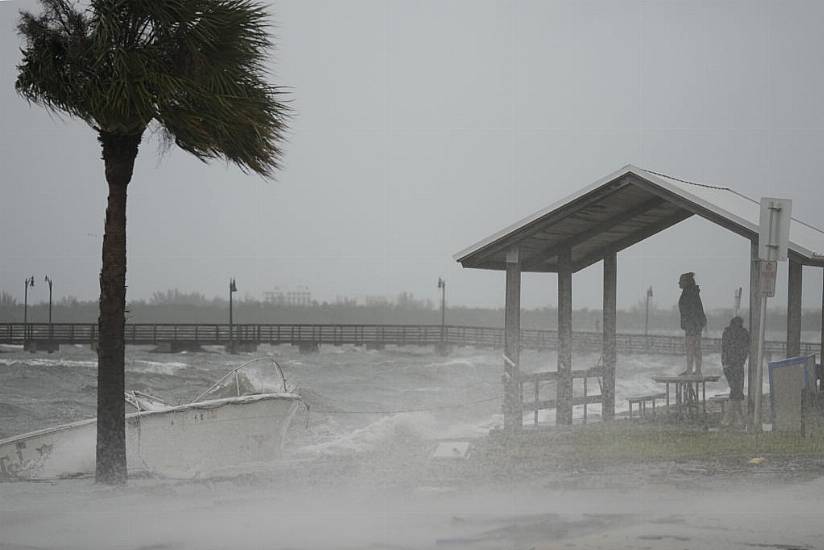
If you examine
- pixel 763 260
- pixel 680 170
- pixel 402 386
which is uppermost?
pixel 680 170

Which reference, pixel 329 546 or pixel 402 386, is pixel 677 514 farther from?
pixel 402 386

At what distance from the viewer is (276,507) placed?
26.2 ft

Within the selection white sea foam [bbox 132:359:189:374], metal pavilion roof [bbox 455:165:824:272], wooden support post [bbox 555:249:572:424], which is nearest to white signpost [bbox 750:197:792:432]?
metal pavilion roof [bbox 455:165:824:272]

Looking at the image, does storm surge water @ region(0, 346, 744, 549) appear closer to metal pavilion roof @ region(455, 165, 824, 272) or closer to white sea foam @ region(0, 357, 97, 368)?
metal pavilion roof @ region(455, 165, 824, 272)

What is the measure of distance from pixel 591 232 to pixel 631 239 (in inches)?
28.8

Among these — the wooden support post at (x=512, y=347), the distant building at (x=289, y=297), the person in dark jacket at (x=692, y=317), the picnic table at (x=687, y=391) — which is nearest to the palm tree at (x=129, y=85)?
the wooden support post at (x=512, y=347)

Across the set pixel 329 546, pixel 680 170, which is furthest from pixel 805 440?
pixel 329 546

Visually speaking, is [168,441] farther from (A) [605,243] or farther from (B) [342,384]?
(B) [342,384]

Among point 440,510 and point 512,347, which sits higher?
point 512,347

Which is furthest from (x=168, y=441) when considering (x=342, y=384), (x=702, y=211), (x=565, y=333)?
(x=342, y=384)

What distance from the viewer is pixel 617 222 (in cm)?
1218

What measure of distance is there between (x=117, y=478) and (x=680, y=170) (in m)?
8.45

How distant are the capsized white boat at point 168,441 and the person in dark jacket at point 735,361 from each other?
571 centimetres

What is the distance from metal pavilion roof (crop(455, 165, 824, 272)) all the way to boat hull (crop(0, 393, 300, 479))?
387 centimetres
